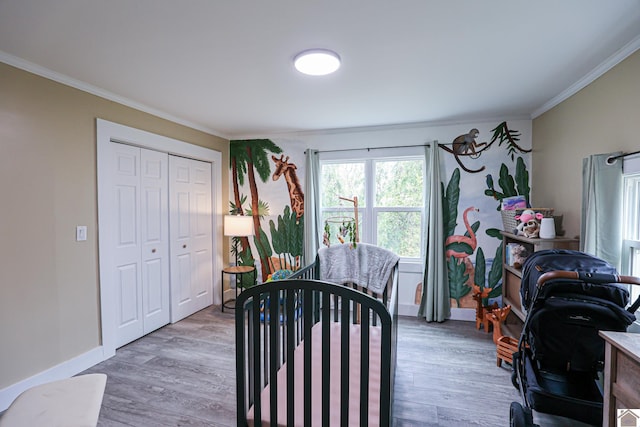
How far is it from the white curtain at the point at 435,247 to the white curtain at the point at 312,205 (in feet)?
4.44

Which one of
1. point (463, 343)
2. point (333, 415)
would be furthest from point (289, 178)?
point (333, 415)

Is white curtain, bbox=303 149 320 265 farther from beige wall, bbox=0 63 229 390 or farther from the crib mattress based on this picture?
beige wall, bbox=0 63 229 390

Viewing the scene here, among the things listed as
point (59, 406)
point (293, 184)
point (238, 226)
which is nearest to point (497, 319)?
point (293, 184)

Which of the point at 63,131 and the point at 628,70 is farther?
the point at 63,131

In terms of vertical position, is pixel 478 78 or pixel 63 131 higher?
pixel 478 78

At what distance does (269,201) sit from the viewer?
13.2 feet

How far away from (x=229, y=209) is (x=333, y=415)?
3334 millimetres

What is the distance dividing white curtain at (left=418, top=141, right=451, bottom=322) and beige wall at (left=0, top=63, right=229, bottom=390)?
10.8 feet

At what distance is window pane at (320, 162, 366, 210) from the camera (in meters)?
3.72

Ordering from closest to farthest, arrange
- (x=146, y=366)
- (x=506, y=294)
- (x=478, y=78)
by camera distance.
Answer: (x=478, y=78) → (x=146, y=366) → (x=506, y=294)

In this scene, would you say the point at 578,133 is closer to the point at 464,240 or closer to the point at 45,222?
the point at 464,240

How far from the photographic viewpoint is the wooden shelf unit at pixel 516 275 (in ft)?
7.47

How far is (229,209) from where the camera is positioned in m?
4.16

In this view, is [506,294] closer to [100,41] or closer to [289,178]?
[289,178]
